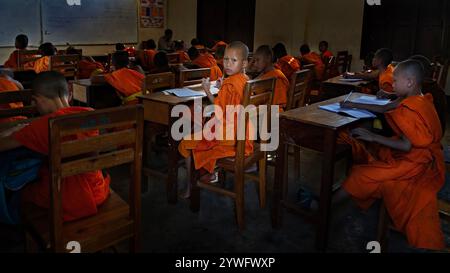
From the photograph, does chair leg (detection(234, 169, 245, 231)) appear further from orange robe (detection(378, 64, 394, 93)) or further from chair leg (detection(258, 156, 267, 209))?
orange robe (detection(378, 64, 394, 93))

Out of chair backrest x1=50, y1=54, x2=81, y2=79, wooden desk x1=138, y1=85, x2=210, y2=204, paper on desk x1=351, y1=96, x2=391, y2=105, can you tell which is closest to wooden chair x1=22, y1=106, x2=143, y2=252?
→ wooden desk x1=138, y1=85, x2=210, y2=204

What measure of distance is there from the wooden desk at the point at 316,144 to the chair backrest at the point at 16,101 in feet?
4.58

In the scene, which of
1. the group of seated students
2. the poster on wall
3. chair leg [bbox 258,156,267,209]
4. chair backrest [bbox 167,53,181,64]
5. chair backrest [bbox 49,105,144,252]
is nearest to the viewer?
chair backrest [bbox 49,105,144,252]

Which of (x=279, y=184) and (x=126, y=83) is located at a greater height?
(x=126, y=83)

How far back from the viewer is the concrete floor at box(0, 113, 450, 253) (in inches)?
92.5

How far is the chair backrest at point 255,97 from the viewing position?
2.30 meters

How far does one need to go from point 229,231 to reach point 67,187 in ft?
3.58

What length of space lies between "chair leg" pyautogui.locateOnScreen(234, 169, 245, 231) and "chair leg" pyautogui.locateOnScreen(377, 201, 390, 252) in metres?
0.74

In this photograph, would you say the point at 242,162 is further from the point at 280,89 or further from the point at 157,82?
the point at 280,89

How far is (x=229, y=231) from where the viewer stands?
8.27 feet

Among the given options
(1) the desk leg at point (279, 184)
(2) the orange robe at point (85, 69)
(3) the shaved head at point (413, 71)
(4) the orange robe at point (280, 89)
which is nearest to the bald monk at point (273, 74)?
(4) the orange robe at point (280, 89)

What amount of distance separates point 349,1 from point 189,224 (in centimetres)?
609

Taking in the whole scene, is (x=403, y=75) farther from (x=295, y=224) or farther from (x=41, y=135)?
(x=41, y=135)

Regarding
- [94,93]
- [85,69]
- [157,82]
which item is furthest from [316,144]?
[85,69]
